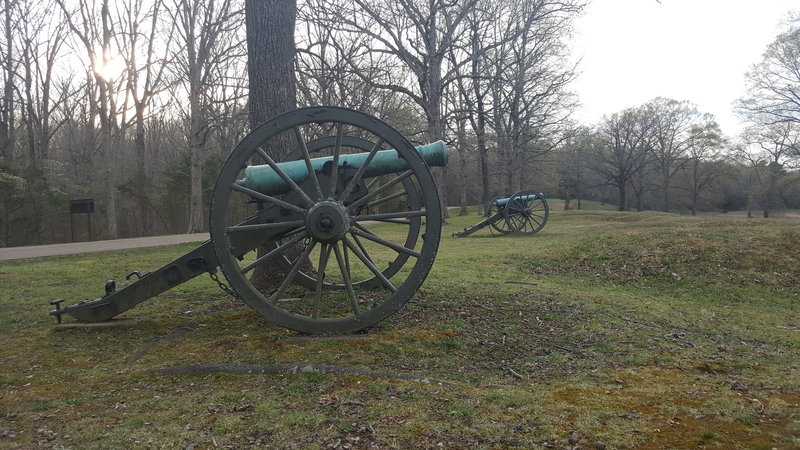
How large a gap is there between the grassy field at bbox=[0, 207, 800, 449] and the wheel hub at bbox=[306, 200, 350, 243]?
3.20 feet

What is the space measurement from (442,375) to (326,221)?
5.38ft

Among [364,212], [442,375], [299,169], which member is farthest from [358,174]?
[442,375]

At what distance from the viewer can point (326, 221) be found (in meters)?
4.29

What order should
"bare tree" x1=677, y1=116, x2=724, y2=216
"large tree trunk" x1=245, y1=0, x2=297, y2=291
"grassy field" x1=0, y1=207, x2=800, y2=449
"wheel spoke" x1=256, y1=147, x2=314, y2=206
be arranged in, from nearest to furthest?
"grassy field" x1=0, y1=207, x2=800, y2=449
"wheel spoke" x1=256, y1=147, x2=314, y2=206
"large tree trunk" x1=245, y1=0, x2=297, y2=291
"bare tree" x1=677, y1=116, x2=724, y2=216

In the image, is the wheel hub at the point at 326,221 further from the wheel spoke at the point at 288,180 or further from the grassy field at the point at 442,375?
the grassy field at the point at 442,375

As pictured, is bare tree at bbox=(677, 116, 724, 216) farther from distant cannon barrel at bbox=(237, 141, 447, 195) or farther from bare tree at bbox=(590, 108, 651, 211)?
distant cannon barrel at bbox=(237, 141, 447, 195)

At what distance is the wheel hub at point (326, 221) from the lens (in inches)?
169

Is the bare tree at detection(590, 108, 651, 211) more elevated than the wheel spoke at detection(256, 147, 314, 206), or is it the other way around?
the bare tree at detection(590, 108, 651, 211)

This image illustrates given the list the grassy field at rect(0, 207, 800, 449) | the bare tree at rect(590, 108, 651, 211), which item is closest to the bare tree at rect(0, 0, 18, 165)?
the grassy field at rect(0, 207, 800, 449)

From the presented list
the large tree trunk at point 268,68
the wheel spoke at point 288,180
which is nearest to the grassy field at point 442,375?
the large tree trunk at point 268,68

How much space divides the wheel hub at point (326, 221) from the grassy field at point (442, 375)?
3.20ft

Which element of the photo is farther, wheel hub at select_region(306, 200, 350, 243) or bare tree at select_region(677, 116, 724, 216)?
bare tree at select_region(677, 116, 724, 216)

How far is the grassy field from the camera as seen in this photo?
284 cm

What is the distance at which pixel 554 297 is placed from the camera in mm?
6664
